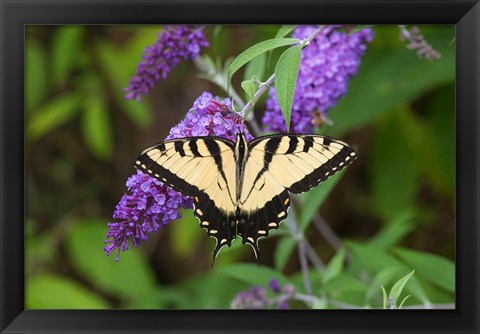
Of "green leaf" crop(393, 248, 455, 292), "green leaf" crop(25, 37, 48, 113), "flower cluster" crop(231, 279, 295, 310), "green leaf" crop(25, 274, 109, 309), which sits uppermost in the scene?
"green leaf" crop(25, 37, 48, 113)

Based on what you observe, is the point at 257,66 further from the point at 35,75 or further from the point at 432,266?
the point at 35,75

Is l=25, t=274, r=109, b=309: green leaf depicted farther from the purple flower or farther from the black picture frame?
the purple flower

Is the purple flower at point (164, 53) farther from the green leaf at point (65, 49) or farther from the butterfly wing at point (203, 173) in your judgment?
the green leaf at point (65, 49)

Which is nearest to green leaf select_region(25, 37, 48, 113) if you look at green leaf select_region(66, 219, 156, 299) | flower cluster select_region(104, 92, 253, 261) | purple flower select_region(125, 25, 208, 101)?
green leaf select_region(66, 219, 156, 299)

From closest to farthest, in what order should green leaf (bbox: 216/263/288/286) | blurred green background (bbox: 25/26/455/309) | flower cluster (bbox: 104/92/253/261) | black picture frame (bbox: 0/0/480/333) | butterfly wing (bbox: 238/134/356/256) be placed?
1. flower cluster (bbox: 104/92/253/261)
2. butterfly wing (bbox: 238/134/356/256)
3. black picture frame (bbox: 0/0/480/333)
4. green leaf (bbox: 216/263/288/286)
5. blurred green background (bbox: 25/26/455/309)

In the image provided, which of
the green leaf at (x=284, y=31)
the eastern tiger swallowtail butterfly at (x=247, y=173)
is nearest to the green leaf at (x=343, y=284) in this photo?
the eastern tiger swallowtail butterfly at (x=247, y=173)

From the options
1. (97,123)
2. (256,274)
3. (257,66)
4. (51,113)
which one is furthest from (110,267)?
(257,66)
